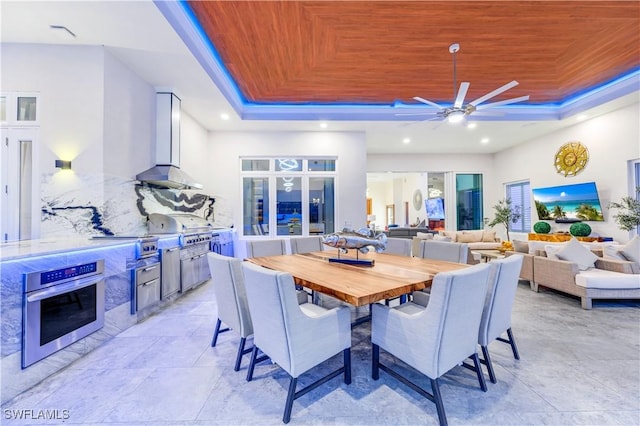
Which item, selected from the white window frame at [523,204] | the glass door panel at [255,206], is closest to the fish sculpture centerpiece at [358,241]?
the glass door panel at [255,206]

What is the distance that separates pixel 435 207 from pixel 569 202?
393 cm

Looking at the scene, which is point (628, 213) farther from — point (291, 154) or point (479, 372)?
point (291, 154)

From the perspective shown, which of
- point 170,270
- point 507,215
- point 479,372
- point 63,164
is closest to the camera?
point 479,372

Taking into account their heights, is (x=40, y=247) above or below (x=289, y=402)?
→ above

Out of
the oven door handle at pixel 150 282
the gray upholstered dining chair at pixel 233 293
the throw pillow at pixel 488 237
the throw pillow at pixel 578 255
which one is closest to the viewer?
the gray upholstered dining chair at pixel 233 293

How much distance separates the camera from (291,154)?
5699 mm

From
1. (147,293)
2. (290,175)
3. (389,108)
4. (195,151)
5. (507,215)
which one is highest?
(389,108)

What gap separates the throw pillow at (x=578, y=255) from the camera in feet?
11.6

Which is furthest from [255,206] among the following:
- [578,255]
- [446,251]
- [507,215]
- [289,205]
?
[507,215]

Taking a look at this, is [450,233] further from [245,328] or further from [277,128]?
[245,328]

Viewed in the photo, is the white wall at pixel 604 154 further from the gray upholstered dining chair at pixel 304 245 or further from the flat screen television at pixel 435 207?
the gray upholstered dining chair at pixel 304 245

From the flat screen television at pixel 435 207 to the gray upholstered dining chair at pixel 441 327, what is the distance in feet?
26.0

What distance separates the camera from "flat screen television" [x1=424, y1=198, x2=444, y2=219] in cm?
893

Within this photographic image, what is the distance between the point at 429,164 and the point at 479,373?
7.16m
